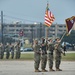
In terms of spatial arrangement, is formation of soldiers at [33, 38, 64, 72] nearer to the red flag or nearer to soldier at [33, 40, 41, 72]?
soldier at [33, 40, 41, 72]

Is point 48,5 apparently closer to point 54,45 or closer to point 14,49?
point 54,45

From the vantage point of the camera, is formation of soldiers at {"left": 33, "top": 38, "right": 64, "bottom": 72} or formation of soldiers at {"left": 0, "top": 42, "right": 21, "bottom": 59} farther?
formation of soldiers at {"left": 0, "top": 42, "right": 21, "bottom": 59}

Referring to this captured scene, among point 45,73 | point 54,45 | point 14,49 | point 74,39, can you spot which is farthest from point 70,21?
point 74,39

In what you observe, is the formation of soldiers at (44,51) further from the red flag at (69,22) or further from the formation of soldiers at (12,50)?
the formation of soldiers at (12,50)

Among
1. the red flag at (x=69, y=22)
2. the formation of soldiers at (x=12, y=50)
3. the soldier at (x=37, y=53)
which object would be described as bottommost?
the soldier at (x=37, y=53)

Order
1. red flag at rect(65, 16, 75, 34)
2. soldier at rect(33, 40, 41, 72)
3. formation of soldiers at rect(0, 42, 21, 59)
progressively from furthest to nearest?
1. formation of soldiers at rect(0, 42, 21, 59)
2. red flag at rect(65, 16, 75, 34)
3. soldier at rect(33, 40, 41, 72)

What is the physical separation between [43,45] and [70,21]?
2.78 m

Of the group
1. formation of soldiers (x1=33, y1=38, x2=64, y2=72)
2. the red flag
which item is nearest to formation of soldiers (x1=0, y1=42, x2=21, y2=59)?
the red flag

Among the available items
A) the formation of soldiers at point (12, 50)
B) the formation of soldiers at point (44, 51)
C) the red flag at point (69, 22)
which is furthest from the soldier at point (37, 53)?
the formation of soldiers at point (12, 50)

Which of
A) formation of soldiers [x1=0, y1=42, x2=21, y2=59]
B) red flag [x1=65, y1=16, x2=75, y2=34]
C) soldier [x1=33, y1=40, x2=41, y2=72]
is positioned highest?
red flag [x1=65, y1=16, x2=75, y2=34]

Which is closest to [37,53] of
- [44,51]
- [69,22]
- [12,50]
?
[44,51]

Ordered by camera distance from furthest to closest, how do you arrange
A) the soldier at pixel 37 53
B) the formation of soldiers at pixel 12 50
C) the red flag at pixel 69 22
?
the formation of soldiers at pixel 12 50 → the red flag at pixel 69 22 → the soldier at pixel 37 53

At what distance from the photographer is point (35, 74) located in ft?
62.9

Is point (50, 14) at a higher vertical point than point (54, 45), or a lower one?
higher
